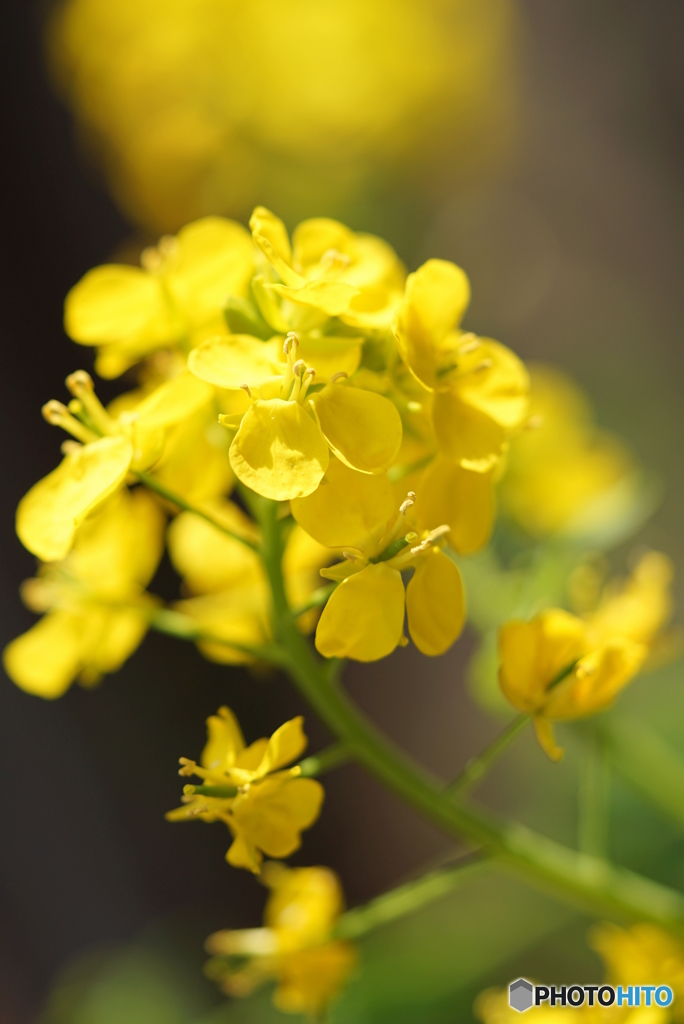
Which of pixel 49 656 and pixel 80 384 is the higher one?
pixel 80 384

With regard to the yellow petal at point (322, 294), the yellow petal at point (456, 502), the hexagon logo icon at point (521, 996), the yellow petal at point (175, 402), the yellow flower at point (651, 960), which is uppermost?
the yellow petal at point (322, 294)

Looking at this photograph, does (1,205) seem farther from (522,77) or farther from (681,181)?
(681,181)

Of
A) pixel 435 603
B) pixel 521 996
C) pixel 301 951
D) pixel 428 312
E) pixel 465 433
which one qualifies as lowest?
pixel 521 996

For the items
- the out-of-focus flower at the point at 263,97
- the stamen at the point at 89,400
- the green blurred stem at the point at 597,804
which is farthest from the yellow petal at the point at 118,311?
the out-of-focus flower at the point at 263,97

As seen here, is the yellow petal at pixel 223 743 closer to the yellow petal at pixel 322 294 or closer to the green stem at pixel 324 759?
the green stem at pixel 324 759

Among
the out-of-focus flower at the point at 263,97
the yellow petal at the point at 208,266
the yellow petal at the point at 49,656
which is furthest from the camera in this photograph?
the out-of-focus flower at the point at 263,97

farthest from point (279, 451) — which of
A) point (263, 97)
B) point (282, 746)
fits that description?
point (263, 97)

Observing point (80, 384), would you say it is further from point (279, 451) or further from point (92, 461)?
point (279, 451)
